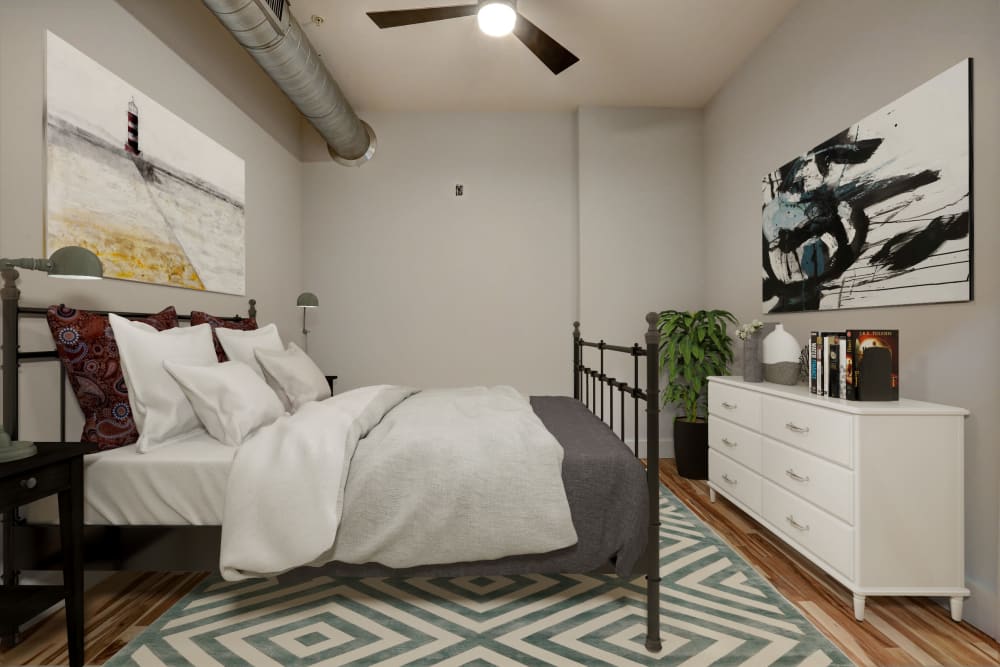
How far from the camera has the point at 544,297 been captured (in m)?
4.39

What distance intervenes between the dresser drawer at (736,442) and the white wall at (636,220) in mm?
1237

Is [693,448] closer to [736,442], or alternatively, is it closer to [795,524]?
[736,442]

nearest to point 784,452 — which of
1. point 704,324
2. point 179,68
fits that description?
point 704,324

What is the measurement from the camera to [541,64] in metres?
3.59

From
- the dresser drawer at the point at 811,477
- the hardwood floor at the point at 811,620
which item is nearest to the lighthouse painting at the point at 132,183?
the hardwood floor at the point at 811,620

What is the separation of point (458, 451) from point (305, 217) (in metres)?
3.35

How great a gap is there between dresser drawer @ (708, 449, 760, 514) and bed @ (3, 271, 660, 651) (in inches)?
44.6

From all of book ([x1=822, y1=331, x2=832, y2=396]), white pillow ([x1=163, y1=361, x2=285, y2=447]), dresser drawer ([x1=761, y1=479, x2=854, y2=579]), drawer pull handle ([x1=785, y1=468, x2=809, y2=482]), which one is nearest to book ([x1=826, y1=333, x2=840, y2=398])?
book ([x1=822, y1=331, x2=832, y2=396])

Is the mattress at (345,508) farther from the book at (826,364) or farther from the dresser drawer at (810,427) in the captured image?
the book at (826,364)

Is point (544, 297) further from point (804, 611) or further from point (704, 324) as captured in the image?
point (804, 611)

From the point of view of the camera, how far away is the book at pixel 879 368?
2.00 meters

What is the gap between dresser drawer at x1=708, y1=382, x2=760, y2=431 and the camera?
2.58 m

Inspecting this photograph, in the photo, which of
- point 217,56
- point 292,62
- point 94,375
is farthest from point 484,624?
point 217,56

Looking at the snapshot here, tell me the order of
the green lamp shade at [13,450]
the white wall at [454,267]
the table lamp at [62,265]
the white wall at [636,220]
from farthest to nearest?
the white wall at [454,267] < the white wall at [636,220] < the table lamp at [62,265] < the green lamp shade at [13,450]
